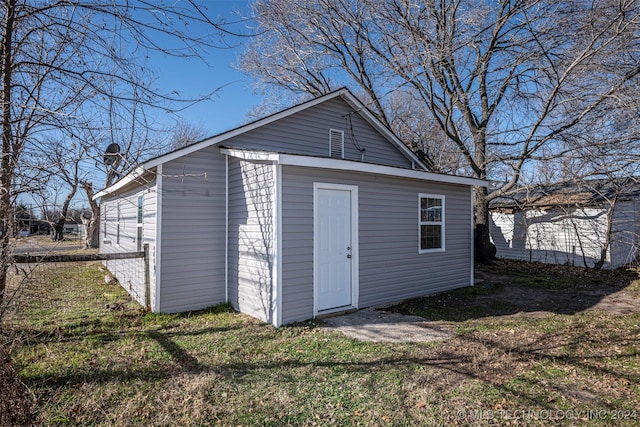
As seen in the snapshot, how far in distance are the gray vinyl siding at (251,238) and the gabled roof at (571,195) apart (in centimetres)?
1018

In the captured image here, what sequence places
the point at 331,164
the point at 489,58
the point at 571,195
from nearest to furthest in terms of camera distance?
the point at 331,164 → the point at 489,58 → the point at 571,195

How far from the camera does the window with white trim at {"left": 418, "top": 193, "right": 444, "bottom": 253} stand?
8.16m

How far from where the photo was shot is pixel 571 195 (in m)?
13.7

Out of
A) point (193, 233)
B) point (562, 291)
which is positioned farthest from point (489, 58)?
point (193, 233)

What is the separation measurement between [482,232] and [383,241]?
7.94 metres

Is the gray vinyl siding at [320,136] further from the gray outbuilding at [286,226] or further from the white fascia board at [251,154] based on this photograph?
the white fascia board at [251,154]

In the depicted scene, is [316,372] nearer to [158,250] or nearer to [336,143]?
[158,250]

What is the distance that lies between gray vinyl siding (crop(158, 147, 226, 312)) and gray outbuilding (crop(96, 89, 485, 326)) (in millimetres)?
19

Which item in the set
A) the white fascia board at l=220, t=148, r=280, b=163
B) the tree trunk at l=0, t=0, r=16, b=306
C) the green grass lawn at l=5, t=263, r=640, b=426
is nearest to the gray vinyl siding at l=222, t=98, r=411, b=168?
the white fascia board at l=220, t=148, r=280, b=163

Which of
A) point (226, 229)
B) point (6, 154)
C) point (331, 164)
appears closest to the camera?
point (6, 154)

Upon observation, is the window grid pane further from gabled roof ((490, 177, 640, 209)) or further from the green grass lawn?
gabled roof ((490, 177, 640, 209))

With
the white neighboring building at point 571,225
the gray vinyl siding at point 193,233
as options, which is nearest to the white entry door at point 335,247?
the gray vinyl siding at point 193,233

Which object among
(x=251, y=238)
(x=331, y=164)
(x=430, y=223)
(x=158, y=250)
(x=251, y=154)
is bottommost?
(x=158, y=250)

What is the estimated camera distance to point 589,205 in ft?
42.2
